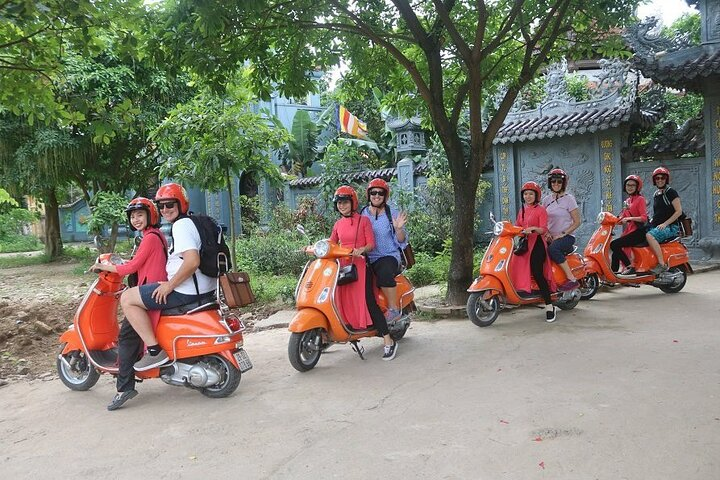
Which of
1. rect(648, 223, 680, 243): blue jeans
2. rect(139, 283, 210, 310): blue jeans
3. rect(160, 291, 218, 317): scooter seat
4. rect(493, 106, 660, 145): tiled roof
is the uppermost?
rect(493, 106, 660, 145): tiled roof

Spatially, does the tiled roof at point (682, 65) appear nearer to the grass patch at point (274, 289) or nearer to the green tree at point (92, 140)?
the grass patch at point (274, 289)

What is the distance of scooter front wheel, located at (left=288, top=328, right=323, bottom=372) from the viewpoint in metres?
4.89

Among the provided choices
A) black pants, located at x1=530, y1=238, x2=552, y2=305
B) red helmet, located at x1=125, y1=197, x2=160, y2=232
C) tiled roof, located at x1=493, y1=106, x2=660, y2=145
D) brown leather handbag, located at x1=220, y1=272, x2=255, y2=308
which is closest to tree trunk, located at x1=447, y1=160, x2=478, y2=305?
black pants, located at x1=530, y1=238, x2=552, y2=305

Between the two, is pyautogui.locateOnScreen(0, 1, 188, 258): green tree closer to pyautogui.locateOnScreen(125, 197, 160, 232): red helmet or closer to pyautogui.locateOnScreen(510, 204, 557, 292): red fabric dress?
pyautogui.locateOnScreen(125, 197, 160, 232): red helmet

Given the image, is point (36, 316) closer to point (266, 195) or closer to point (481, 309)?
point (481, 309)

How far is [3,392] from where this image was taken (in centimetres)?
505

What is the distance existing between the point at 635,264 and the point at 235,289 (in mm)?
5649

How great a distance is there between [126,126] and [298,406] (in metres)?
4.26

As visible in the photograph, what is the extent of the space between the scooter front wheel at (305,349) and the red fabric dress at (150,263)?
1102 millimetres

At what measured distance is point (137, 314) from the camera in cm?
423

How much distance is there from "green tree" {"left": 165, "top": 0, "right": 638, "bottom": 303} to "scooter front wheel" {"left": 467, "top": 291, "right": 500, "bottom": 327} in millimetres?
730

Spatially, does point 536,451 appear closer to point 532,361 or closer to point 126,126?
point 532,361

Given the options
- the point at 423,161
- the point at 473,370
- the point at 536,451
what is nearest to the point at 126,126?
the point at 473,370

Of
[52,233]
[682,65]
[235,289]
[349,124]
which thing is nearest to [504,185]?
[682,65]
